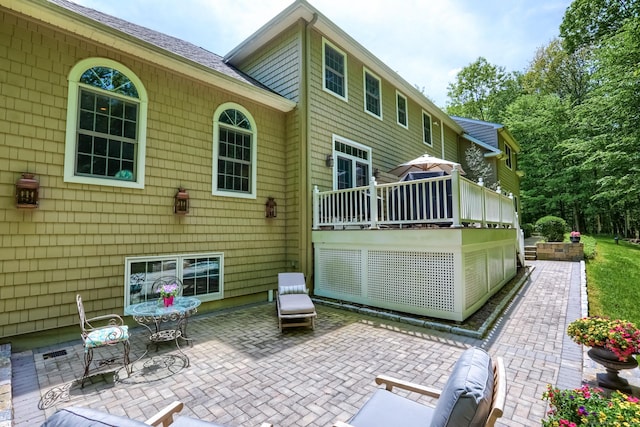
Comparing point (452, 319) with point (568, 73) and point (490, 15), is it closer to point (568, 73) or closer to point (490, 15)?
point (490, 15)

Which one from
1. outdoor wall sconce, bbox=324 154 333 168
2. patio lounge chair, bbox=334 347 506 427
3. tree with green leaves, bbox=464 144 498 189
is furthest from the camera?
tree with green leaves, bbox=464 144 498 189

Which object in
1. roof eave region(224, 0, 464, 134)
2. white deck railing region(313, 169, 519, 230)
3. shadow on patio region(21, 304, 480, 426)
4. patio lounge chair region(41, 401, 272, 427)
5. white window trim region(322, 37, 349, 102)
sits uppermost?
roof eave region(224, 0, 464, 134)

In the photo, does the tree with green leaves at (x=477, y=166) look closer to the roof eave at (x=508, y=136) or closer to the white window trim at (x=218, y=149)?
the roof eave at (x=508, y=136)

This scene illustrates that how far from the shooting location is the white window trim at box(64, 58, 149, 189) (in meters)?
4.63

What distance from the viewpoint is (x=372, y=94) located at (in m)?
9.84

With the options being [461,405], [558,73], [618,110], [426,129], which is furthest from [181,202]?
[558,73]

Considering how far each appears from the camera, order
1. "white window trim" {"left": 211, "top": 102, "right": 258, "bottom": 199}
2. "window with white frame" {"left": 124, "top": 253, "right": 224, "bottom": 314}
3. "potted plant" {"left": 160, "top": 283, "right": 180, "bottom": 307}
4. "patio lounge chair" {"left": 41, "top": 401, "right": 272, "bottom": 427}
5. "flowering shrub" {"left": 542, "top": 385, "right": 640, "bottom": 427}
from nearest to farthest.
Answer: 1. "patio lounge chair" {"left": 41, "top": 401, "right": 272, "bottom": 427}
2. "flowering shrub" {"left": 542, "top": 385, "right": 640, "bottom": 427}
3. "potted plant" {"left": 160, "top": 283, "right": 180, "bottom": 307}
4. "window with white frame" {"left": 124, "top": 253, "right": 224, "bottom": 314}
5. "white window trim" {"left": 211, "top": 102, "right": 258, "bottom": 199}

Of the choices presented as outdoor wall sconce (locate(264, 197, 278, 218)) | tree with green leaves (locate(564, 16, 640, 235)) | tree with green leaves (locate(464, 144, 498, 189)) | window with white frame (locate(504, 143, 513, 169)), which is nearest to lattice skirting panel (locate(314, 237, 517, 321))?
outdoor wall sconce (locate(264, 197, 278, 218))

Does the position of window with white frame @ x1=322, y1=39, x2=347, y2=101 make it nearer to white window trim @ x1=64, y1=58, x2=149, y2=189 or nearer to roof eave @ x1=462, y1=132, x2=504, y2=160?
white window trim @ x1=64, y1=58, x2=149, y2=189

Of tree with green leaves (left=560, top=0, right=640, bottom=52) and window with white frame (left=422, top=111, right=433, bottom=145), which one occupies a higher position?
tree with green leaves (left=560, top=0, right=640, bottom=52)

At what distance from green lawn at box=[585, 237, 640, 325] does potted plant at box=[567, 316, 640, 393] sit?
9.99ft

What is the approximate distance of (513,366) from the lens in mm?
3701

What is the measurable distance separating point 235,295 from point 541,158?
2651 cm

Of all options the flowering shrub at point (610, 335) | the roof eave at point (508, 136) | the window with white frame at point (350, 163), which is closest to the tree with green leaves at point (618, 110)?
the roof eave at point (508, 136)
